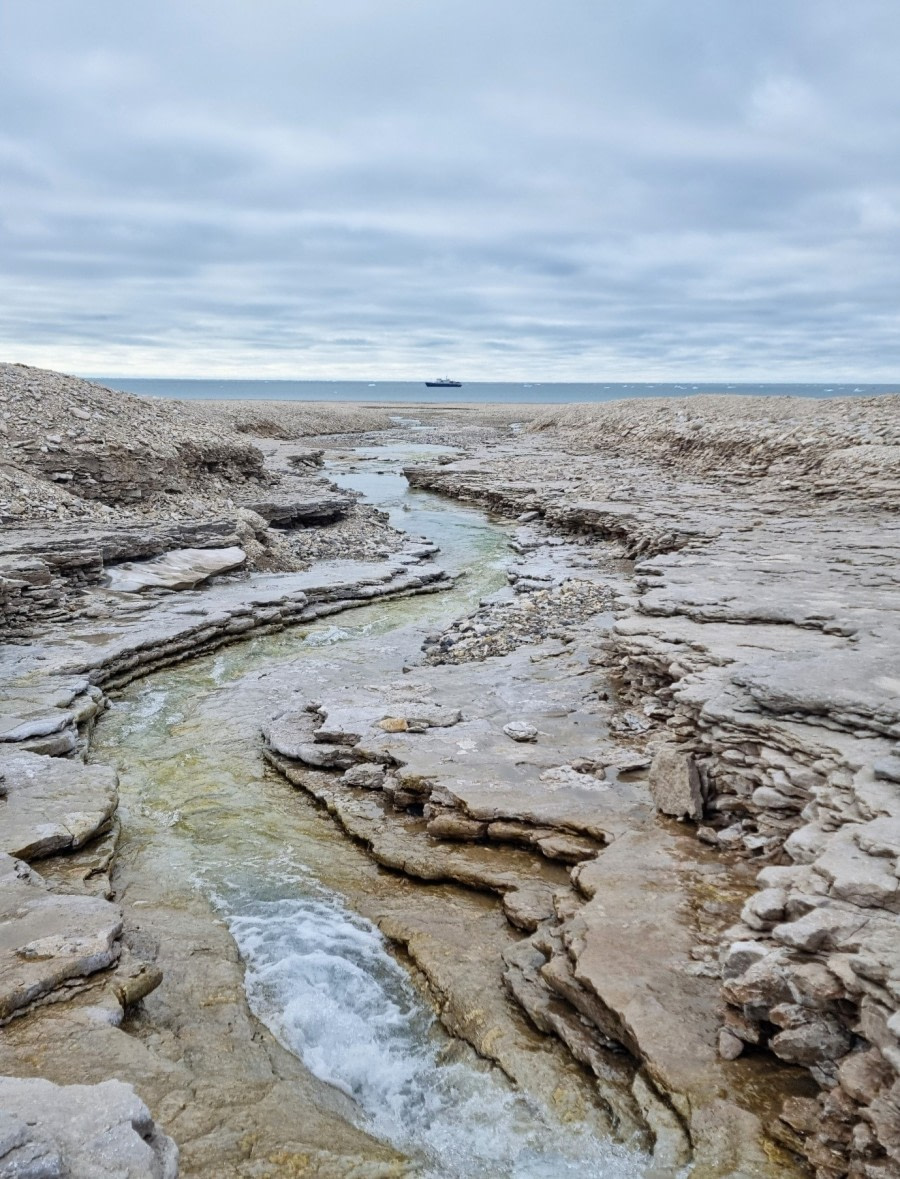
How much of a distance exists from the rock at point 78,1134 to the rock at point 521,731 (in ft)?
16.4

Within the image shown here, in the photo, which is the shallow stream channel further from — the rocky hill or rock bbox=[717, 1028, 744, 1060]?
the rocky hill

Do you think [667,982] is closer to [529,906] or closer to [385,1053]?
[529,906]

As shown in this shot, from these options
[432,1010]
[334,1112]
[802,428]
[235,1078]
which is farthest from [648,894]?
[802,428]

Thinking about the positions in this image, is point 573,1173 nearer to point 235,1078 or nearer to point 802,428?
point 235,1078

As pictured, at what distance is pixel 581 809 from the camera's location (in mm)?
6676

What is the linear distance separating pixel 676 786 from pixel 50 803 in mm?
5231

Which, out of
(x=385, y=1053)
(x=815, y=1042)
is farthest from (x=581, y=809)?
(x=815, y=1042)

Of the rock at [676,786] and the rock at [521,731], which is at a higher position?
the rock at [676,786]

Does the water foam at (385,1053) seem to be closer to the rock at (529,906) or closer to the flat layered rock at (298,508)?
the rock at (529,906)

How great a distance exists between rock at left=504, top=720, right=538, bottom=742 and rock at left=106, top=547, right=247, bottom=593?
807 cm

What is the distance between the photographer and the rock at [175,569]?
1392 cm

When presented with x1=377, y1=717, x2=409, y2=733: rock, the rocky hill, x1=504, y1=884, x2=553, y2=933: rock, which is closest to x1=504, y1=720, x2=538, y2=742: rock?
x1=377, y1=717, x2=409, y2=733: rock

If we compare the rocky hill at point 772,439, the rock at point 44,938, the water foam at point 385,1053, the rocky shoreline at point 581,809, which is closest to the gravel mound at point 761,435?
the rocky hill at point 772,439

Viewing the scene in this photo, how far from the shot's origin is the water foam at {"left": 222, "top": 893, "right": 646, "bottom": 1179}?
397cm
